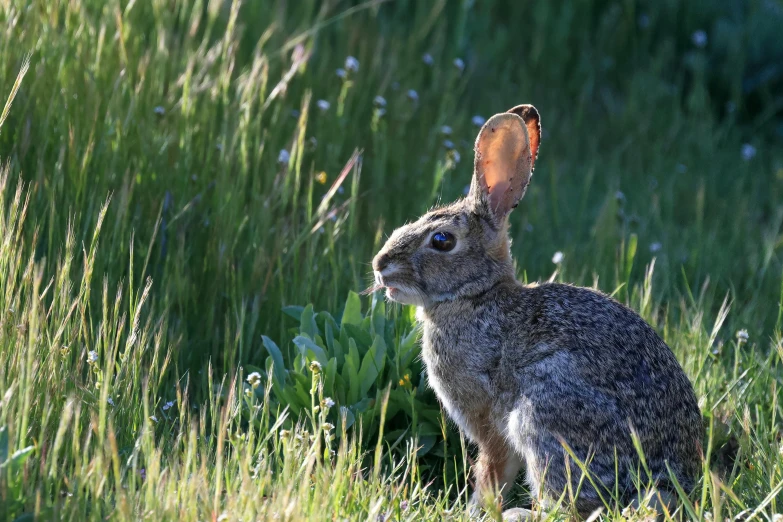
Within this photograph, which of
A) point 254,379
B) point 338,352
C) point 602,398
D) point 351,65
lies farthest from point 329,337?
point 351,65

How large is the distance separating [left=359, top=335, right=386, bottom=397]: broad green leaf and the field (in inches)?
0.5

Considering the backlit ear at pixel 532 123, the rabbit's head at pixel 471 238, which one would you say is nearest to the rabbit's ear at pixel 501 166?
the rabbit's head at pixel 471 238

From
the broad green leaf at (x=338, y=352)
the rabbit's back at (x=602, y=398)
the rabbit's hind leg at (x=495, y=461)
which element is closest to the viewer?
the rabbit's back at (x=602, y=398)

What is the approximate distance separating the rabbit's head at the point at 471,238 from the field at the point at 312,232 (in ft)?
0.97

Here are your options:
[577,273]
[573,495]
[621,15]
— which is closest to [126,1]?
[577,273]

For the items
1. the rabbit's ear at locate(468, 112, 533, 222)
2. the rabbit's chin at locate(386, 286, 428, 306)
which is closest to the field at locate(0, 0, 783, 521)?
the rabbit's chin at locate(386, 286, 428, 306)

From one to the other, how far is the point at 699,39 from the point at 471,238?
456 centimetres

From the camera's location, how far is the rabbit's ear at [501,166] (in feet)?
12.7

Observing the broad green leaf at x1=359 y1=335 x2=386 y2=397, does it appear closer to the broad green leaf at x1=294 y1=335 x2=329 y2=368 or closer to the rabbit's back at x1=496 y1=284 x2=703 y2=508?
the broad green leaf at x1=294 y1=335 x2=329 y2=368

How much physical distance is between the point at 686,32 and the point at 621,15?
1.73ft

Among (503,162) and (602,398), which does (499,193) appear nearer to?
(503,162)

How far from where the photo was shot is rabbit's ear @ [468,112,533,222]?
387 cm

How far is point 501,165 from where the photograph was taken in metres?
3.93

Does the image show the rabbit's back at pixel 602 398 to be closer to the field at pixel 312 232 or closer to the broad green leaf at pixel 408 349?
the field at pixel 312 232
